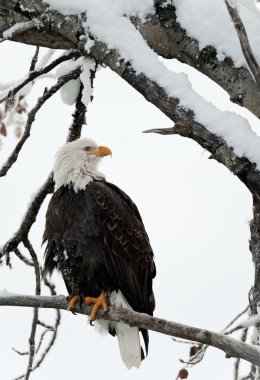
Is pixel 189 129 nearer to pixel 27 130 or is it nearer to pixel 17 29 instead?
pixel 17 29

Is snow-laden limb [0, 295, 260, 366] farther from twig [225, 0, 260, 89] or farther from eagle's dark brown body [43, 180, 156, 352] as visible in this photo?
twig [225, 0, 260, 89]

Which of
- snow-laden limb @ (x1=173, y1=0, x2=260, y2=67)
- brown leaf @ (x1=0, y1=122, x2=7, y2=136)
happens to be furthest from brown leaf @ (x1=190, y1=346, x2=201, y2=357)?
brown leaf @ (x1=0, y1=122, x2=7, y2=136)

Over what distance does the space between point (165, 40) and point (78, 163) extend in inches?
76.0

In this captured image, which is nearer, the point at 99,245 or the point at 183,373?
the point at 183,373

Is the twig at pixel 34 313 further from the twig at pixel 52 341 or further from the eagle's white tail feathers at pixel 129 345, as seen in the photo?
Answer: the eagle's white tail feathers at pixel 129 345

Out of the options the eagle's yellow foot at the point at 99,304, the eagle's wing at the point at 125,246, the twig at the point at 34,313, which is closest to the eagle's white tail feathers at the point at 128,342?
the eagle's wing at the point at 125,246

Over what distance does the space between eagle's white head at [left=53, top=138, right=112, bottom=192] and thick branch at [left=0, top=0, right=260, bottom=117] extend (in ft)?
4.73

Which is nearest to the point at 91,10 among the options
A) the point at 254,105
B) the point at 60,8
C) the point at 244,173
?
the point at 60,8

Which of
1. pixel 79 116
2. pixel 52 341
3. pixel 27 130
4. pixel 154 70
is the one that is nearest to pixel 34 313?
pixel 52 341

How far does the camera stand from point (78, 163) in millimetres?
5156

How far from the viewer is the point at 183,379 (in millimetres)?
3896

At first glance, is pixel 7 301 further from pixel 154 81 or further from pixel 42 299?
pixel 154 81

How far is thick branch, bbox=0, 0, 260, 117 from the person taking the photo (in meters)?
3.15

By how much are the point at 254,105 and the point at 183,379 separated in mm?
1598
